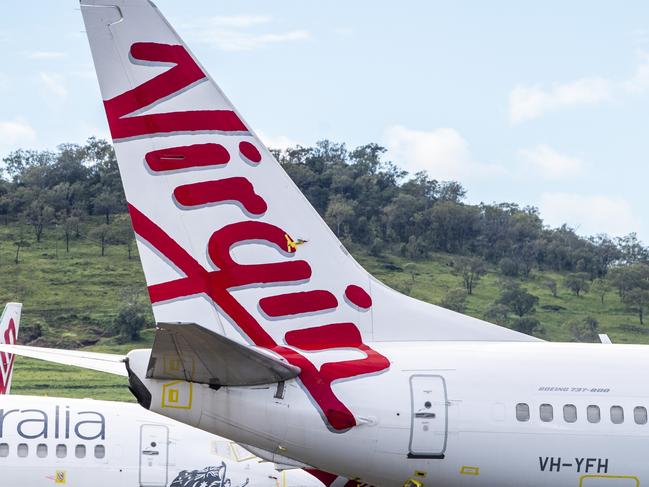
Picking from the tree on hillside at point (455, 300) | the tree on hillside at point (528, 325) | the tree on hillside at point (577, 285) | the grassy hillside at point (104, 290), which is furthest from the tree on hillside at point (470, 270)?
the tree on hillside at point (528, 325)

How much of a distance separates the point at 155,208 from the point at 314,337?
2838mm

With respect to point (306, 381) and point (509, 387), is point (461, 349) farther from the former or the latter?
point (306, 381)

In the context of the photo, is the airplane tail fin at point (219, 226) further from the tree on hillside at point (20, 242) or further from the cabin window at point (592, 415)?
the tree on hillside at point (20, 242)

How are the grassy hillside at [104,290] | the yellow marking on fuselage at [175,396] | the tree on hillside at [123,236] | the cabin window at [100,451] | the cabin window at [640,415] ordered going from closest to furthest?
the yellow marking on fuselage at [175,396]
the cabin window at [640,415]
the cabin window at [100,451]
the grassy hillside at [104,290]
the tree on hillside at [123,236]

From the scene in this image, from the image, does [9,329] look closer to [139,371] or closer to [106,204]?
[139,371]

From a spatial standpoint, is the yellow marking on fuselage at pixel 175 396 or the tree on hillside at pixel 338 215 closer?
the yellow marking on fuselage at pixel 175 396

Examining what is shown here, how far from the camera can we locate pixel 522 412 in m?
17.2

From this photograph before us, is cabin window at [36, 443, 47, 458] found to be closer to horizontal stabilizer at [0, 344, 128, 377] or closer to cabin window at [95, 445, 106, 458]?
cabin window at [95, 445, 106, 458]

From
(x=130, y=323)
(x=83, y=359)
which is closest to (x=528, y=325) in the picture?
(x=130, y=323)

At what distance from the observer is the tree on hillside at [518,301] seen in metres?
111

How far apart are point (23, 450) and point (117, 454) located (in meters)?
1.93

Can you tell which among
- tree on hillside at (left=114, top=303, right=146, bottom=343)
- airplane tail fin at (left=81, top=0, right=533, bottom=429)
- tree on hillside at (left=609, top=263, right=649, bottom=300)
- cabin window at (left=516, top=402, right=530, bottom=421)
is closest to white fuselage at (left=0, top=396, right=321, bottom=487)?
airplane tail fin at (left=81, top=0, right=533, bottom=429)

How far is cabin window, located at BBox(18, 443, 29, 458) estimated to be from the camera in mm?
25359

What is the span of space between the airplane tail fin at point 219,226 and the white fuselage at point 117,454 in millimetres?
7629
